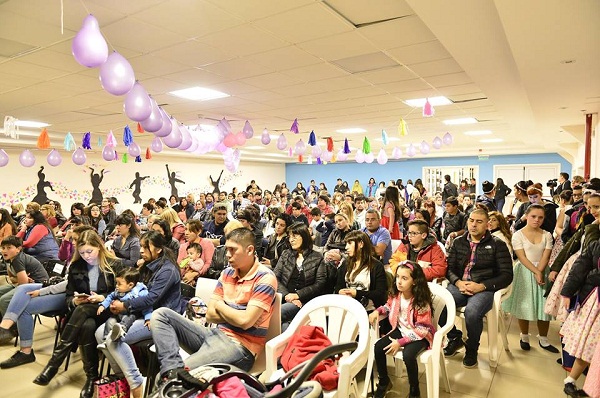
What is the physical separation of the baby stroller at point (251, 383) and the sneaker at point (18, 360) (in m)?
2.44

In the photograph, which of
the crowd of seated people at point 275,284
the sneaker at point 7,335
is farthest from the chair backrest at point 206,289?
the sneaker at point 7,335

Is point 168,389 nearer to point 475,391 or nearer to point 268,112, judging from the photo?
point 475,391

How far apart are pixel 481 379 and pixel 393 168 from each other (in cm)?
1579

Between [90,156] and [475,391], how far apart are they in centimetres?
1260

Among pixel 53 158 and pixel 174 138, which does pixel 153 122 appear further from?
pixel 53 158

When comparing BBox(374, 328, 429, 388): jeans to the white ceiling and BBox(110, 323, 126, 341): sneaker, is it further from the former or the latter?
the white ceiling

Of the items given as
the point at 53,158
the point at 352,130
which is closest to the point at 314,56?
the point at 352,130

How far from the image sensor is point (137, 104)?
3635 mm

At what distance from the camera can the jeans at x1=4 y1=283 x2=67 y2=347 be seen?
11.6ft

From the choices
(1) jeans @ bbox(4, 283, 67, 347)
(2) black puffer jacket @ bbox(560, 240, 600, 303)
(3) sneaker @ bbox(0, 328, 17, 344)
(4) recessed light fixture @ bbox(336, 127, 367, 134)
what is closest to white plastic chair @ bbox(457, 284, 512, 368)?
(2) black puffer jacket @ bbox(560, 240, 600, 303)

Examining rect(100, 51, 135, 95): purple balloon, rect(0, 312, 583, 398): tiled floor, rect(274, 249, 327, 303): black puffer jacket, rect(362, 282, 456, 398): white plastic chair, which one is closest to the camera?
rect(362, 282, 456, 398): white plastic chair

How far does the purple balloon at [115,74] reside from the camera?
3.10 meters

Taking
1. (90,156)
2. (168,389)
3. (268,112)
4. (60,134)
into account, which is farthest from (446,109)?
(90,156)

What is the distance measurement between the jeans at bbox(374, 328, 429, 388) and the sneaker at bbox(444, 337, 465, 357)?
86 centimetres
